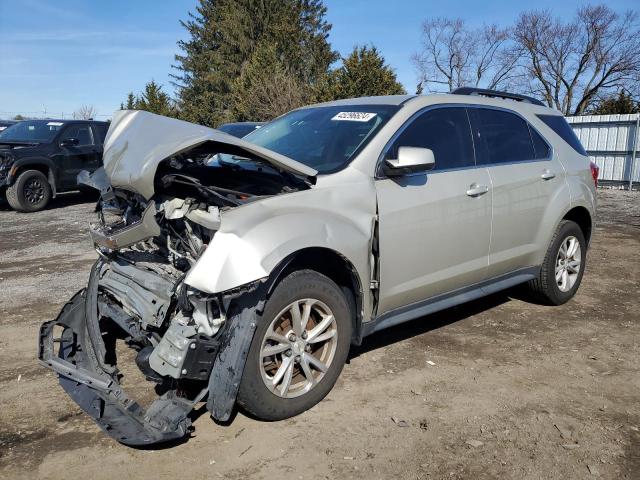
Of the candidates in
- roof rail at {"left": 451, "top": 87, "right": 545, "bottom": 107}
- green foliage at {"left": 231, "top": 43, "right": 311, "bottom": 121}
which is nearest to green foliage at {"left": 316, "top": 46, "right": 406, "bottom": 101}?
green foliage at {"left": 231, "top": 43, "right": 311, "bottom": 121}

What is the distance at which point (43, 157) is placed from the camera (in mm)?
11305

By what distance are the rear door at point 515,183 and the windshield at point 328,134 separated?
3.05ft

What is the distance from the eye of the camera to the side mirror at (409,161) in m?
3.43

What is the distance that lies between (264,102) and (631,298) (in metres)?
21.6

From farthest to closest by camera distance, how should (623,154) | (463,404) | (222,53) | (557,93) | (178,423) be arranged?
(557,93), (222,53), (623,154), (463,404), (178,423)

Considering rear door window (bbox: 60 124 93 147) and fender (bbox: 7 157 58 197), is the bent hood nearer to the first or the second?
fender (bbox: 7 157 58 197)

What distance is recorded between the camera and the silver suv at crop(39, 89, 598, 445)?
284cm

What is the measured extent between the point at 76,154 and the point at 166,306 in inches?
392

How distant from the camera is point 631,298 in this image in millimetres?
5578

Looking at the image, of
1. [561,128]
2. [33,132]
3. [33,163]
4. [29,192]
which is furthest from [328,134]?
[33,132]

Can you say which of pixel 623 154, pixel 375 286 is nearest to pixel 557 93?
pixel 623 154

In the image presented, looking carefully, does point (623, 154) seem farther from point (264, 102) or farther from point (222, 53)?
point (222, 53)

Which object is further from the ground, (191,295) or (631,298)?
(191,295)

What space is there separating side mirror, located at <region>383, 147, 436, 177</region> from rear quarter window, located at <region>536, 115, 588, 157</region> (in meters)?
2.12
